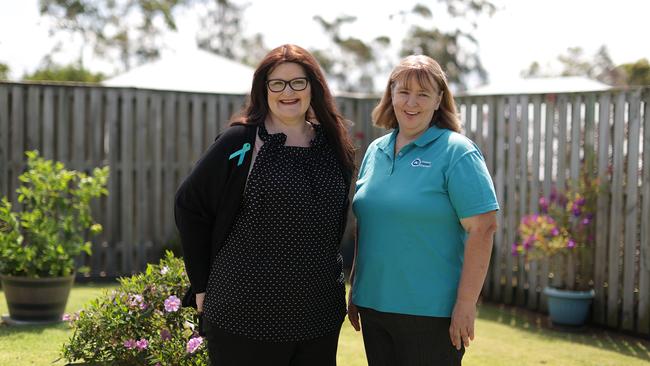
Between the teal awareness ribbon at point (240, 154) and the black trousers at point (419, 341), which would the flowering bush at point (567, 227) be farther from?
the teal awareness ribbon at point (240, 154)

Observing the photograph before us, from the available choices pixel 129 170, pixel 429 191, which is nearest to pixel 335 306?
pixel 429 191

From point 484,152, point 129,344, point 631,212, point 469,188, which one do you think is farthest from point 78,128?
point 469,188

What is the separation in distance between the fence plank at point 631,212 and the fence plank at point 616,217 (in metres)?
0.06

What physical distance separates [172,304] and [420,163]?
1513 mm

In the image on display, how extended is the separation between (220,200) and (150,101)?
238 inches

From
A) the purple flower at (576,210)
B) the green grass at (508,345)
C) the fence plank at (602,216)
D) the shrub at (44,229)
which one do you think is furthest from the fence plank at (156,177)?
the fence plank at (602,216)

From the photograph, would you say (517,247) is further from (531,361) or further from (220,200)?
(220,200)

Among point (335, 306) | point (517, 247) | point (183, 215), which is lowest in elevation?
point (517, 247)

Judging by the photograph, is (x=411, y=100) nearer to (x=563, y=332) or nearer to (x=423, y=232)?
(x=423, y=232)

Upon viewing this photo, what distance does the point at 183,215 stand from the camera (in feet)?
8.26

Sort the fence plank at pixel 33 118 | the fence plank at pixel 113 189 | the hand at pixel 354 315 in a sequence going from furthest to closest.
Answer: the fence plank at pixel 113 189, the fence plank at pixel 33 118, the hand at pixel 354 315

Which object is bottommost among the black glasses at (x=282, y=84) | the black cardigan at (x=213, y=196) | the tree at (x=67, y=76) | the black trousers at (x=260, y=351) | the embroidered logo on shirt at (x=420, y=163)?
the black trousers at (x=260, y=351)

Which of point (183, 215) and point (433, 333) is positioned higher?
point (183, 215)

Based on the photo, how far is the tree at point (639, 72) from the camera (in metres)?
16.3
